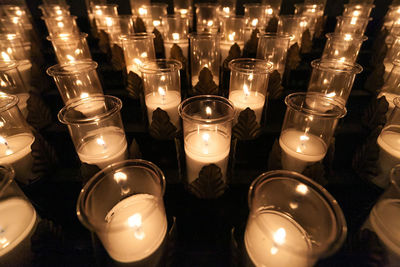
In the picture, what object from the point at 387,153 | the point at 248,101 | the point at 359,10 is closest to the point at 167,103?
the point at 248,101

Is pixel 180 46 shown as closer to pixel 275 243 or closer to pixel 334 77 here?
pixel 334 77

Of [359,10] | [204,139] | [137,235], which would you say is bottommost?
[137,235]

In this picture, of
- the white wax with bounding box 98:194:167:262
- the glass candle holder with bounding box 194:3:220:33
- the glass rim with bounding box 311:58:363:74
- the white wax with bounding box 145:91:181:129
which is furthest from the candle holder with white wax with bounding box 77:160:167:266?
the glass candle holder with bounding box 194:3:220:33

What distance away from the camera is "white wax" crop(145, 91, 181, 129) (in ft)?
3.76

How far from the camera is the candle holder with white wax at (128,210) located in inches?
25.3

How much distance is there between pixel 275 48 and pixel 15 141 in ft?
4.54

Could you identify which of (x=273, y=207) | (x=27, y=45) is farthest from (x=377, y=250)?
(x=27, y=45)

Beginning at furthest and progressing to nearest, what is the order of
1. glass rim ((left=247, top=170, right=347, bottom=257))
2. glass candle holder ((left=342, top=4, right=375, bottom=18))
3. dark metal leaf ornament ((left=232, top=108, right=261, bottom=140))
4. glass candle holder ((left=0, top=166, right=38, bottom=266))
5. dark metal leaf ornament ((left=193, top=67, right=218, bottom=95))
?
glass candle holder ((left=342, top=4, right=375, bottom=18)) → dark metal leaf ornament ((left=193, top=67, right=218, bottom=95)) → dark metal leaf ornament ((left=232, top=108, right=261, bottom=140)) → glass candle holder ((left=0, top=166, right=38, bottom=266)) → glass rim ((left=247, top=170, right=347, bottom=257))

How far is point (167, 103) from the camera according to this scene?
1.16 metres

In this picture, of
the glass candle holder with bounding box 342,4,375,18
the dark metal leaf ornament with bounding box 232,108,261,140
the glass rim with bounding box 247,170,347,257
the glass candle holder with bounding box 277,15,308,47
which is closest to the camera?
the glass rim with bounding box 247,170,347,257

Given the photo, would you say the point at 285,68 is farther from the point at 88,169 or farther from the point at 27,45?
the point at 27,45

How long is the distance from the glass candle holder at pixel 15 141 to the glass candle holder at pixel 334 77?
→ 1372mm

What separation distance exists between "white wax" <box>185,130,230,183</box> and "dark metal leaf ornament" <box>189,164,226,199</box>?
41 mm

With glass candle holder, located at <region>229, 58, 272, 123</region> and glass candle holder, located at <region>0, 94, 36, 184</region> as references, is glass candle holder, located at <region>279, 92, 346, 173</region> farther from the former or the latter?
glass candle holder, located at <region>0, 94, 36, 184</region>
